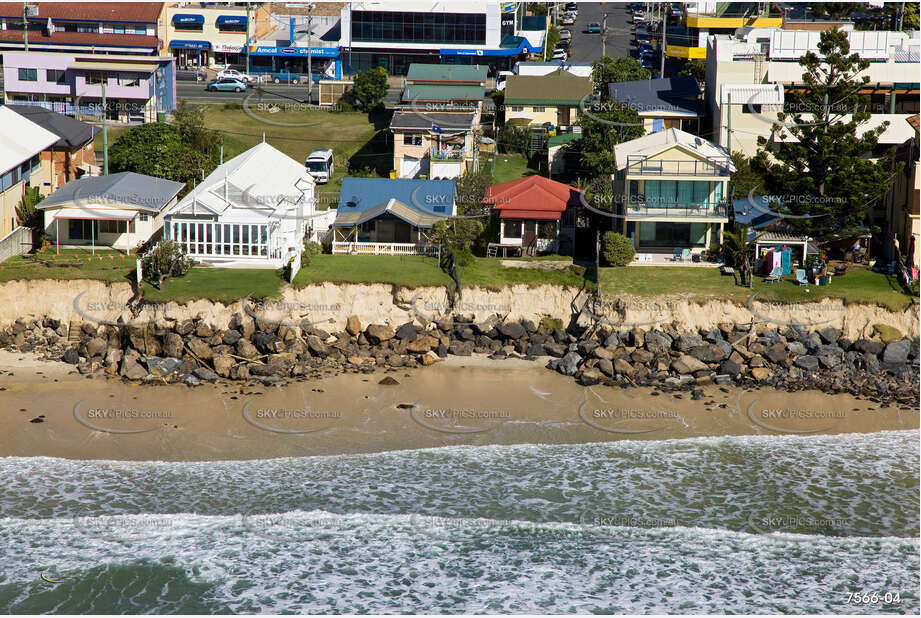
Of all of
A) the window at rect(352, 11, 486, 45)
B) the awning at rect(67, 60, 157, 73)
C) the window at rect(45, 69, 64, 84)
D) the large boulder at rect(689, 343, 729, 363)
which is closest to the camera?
the large boulder at rect(689, 343, 729, 363)

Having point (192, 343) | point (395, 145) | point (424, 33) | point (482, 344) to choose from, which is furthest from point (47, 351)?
point (424, 33)

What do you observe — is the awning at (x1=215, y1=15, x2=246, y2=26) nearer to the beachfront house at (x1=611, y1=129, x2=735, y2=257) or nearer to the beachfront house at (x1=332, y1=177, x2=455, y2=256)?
the beachfront house at (x1=332, y1=177, x2=455, y2=256)

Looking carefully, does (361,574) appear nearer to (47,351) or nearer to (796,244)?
(47,351)

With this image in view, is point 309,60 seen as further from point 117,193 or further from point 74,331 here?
point 74,331

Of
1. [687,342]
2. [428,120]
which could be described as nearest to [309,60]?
[428,120]

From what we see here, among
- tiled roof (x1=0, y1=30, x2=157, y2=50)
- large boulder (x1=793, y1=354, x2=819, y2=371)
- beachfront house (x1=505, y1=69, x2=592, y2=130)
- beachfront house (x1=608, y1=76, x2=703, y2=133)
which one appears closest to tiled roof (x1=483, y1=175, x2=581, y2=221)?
beachfront house (x1=608, y1=76, x2=703, y2=133)
